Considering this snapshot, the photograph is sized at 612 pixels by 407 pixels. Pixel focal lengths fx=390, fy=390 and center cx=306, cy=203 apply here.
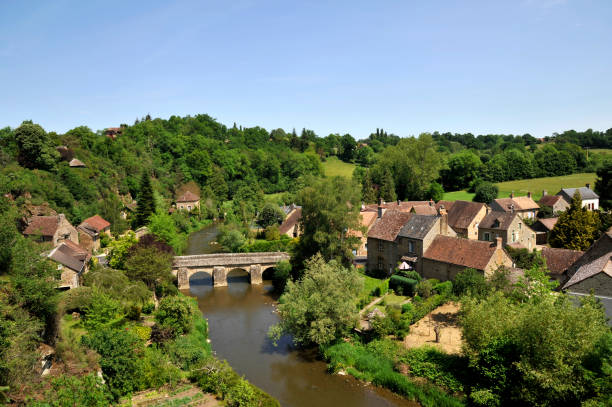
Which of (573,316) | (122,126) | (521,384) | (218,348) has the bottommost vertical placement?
(218,348)

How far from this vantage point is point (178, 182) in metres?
87.9

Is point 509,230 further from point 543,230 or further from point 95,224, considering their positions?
point 95,224

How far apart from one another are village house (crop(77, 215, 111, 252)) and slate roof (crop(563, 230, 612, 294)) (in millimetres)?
49665

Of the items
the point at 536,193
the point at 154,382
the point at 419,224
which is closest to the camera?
the point at 154,382

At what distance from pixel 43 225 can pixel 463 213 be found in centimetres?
4835

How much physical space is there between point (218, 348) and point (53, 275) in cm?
1195

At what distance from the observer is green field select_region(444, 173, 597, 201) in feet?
257

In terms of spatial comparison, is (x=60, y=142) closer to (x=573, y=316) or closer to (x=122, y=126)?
(x=122, y=126)

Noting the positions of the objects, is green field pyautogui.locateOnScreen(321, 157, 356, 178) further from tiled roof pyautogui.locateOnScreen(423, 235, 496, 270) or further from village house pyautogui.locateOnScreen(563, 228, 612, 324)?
village house pyautogui.locateOnScreen(563, 228, 612, 324)

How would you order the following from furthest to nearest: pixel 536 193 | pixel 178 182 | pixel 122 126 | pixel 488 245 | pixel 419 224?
pixel 122 126 < pixel 178 182 < pixel 536 193 < pixel 419 224 < pixel 488 245

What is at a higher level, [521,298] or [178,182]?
[178,182]

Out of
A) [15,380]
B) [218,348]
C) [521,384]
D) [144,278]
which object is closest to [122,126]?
[144,278]

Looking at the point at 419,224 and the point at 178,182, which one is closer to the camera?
the point at 419,224

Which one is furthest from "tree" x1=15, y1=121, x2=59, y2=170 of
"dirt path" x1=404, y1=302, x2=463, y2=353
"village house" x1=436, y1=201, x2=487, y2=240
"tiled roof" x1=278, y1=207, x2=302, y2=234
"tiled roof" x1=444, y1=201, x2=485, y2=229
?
"village house" x1=436, y1=201, x2=487, y2=240
